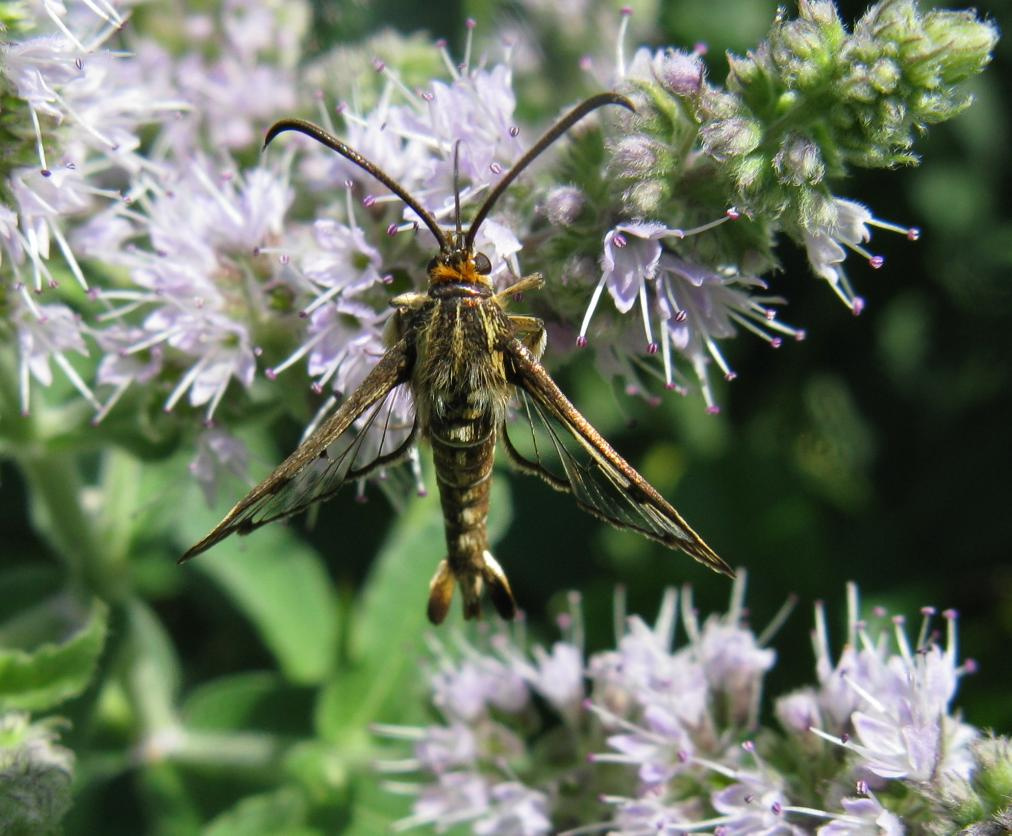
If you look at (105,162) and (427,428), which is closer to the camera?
(427,428)

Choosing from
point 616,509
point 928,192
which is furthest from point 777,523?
point 616,509

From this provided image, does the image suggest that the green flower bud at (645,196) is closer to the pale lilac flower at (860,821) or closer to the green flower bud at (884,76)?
the green flower bud at (884,76)

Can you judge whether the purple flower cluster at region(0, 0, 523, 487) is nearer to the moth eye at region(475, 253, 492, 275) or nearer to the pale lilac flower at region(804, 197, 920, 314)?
the moth eye at region(475, 253, 492, 275)

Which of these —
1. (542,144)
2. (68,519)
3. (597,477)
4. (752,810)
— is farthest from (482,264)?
(68,519)

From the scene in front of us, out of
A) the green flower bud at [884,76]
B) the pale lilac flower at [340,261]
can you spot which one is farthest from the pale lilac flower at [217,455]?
the green flower bud at [884,76]

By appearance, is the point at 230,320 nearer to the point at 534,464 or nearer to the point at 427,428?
the point at 427,428

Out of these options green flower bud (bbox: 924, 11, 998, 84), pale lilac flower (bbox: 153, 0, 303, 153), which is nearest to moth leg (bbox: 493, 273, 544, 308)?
green flower bud (bbox: 924, 11, 998, 84)
